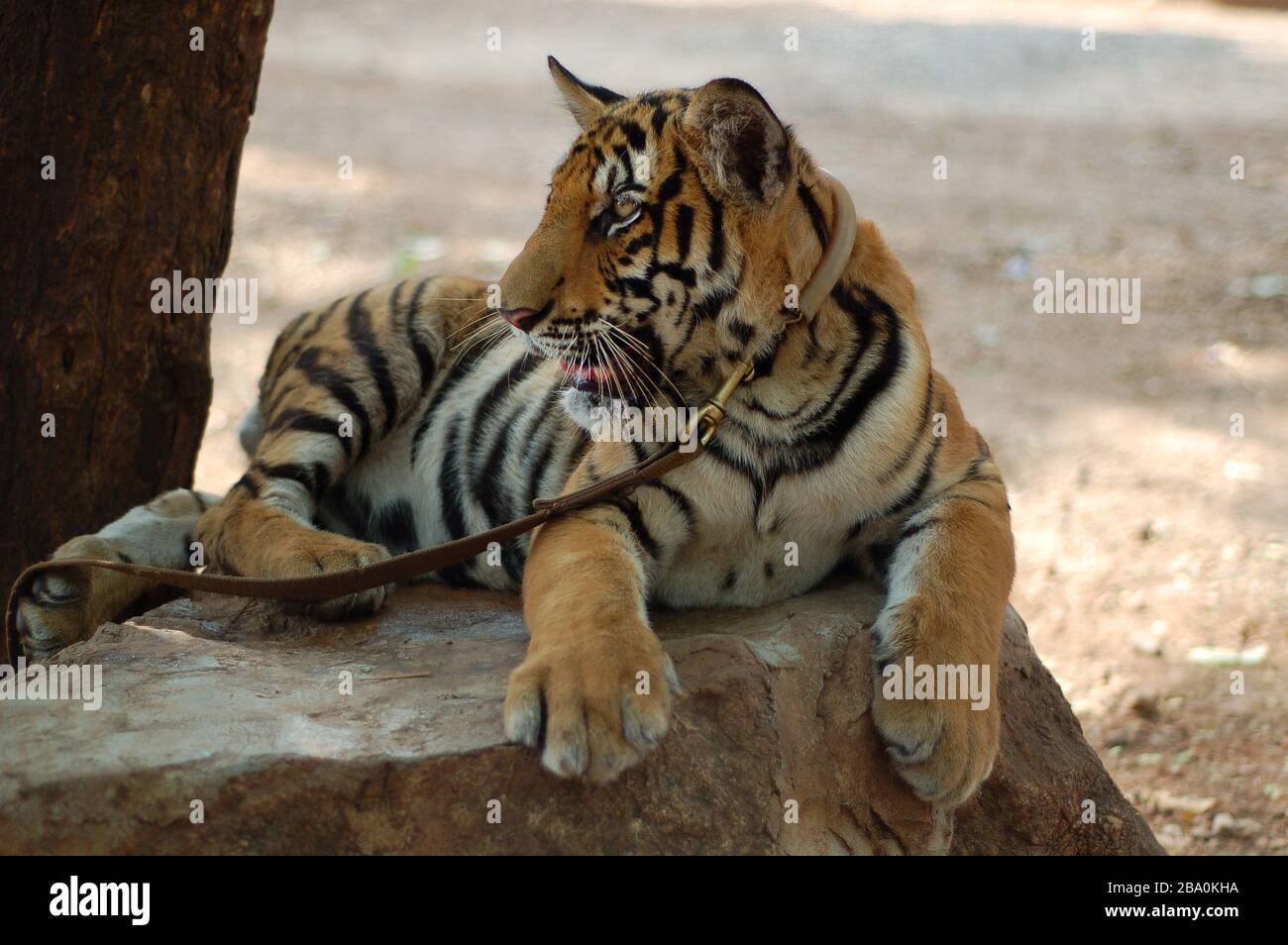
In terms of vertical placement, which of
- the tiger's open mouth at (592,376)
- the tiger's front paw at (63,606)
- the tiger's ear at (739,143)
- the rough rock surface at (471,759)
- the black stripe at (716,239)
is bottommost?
the rough rock surface at (471,759)

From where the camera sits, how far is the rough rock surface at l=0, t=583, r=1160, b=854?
2260 millimetres

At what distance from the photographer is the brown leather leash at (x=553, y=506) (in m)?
2.72

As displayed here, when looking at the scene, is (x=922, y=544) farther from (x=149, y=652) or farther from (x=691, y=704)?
(x=149, y=652)

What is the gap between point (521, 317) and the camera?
8.82 feet

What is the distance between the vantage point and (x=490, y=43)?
12.7m

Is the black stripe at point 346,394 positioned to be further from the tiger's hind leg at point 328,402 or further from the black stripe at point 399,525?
the black stripe at point 399,525

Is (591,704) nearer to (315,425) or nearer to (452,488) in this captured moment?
(452,488)

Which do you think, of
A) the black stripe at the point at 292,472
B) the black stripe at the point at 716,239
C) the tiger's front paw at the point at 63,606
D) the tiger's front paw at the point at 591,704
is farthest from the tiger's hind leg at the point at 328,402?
the black stripe at the point at 716,239

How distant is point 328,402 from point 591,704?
170 centimetres

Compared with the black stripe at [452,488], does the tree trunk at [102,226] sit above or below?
above

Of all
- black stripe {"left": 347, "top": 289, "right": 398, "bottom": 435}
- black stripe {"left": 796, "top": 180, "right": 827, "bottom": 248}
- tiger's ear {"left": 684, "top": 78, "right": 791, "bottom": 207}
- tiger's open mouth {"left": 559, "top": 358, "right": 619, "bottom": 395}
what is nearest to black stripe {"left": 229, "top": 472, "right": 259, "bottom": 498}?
black stripe {"left": 347, "top": 289, "right": 398, "bottom": 435}

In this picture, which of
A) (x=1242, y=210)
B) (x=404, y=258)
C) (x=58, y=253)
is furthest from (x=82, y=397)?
(x=1242, y=210)

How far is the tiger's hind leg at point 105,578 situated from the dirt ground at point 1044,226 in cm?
141

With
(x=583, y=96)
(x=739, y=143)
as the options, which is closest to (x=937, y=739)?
(x=739, y=143)
